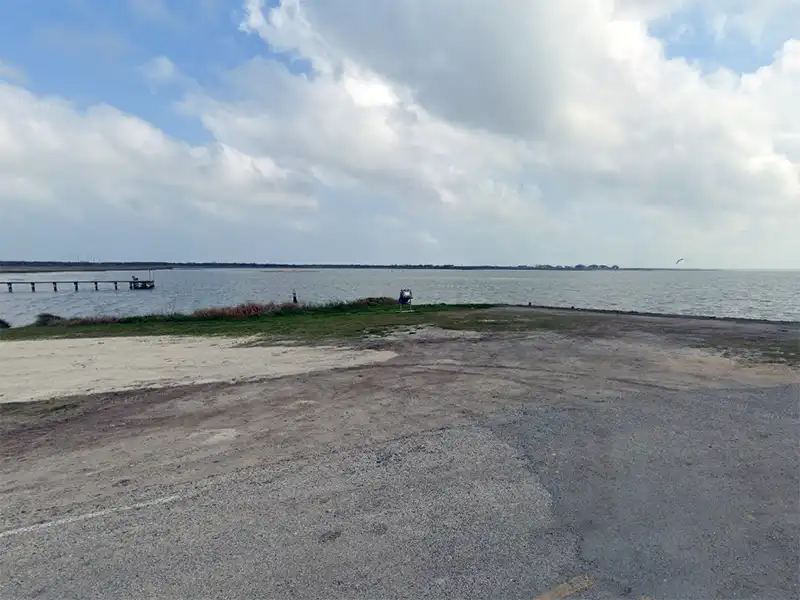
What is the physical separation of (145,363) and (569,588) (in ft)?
40.1

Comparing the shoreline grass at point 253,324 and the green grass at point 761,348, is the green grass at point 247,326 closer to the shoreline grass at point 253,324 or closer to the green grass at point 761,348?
the shoreline grass at point 253,324

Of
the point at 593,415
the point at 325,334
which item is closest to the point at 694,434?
the point at 593,415

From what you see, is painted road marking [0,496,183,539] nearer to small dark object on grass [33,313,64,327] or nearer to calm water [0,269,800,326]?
small dark object on grass [33,313,64,327]

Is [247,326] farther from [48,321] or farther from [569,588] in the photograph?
[569,588]

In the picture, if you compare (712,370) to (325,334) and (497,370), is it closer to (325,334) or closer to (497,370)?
(497,370)

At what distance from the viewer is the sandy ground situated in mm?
3115

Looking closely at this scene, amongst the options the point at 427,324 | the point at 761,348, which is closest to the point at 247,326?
the point at 427,324

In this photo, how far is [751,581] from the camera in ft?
9.96

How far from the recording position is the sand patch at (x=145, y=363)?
9.62 m

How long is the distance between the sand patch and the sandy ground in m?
1.58

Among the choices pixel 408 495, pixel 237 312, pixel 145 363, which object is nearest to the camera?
pixel 408 495

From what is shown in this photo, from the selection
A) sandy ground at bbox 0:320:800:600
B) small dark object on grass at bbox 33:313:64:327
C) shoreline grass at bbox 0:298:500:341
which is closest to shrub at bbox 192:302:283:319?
shoreline grass at bbox 0:298:500:341

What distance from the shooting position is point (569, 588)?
2.99 metres

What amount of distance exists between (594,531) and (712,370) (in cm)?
803
